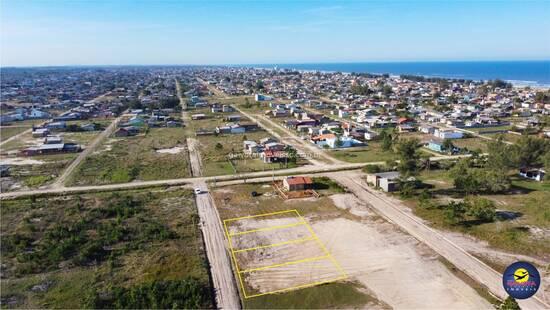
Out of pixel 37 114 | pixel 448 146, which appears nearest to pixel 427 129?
pixel 448 146

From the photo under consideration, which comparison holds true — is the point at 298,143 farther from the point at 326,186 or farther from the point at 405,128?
the point at 405,128

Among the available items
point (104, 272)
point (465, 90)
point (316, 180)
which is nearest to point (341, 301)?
point (104, 272)

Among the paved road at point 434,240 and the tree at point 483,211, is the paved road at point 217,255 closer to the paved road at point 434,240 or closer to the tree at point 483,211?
the paved road at point 434,240

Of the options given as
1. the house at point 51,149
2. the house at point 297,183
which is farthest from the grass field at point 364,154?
the house at point 51,149

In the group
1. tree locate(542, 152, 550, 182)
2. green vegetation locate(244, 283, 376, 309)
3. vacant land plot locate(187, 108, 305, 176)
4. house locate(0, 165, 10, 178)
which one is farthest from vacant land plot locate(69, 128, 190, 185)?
tree locate(542, 152, 550, 182)

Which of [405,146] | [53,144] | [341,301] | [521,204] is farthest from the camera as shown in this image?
[53,144]

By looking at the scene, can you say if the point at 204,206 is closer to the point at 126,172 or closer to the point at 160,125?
the point at 126,172

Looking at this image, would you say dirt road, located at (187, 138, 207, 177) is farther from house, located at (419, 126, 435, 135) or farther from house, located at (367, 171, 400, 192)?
house, located at (419, 126, 435, 135)
